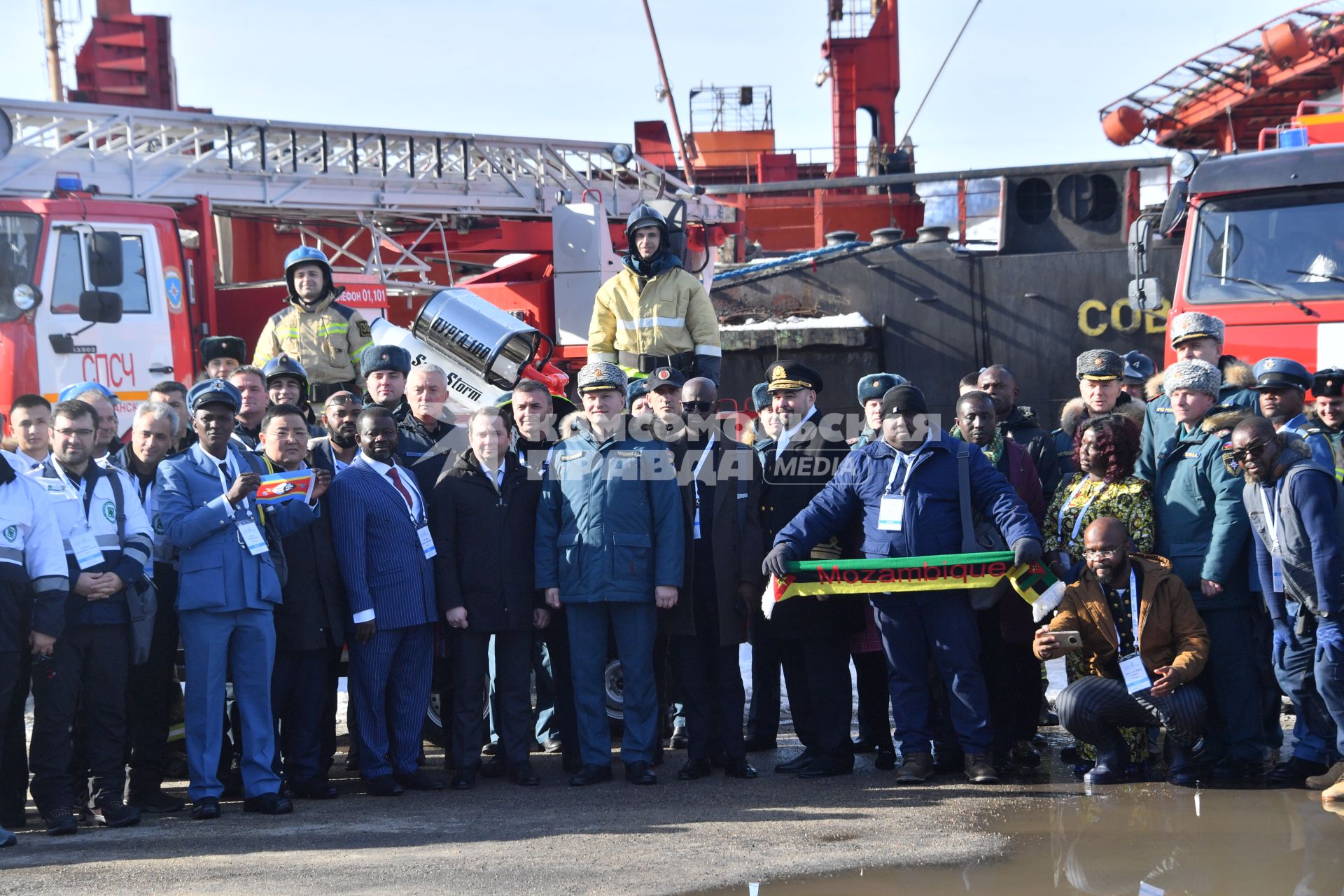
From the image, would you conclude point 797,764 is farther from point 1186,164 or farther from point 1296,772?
point 1186,164

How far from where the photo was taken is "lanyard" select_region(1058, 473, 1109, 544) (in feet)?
22.4

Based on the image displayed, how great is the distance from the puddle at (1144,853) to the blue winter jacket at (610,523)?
Answer: 2.01m

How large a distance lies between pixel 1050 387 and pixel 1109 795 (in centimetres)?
945

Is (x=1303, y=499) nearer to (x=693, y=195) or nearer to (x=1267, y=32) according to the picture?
(x=693, y=195)

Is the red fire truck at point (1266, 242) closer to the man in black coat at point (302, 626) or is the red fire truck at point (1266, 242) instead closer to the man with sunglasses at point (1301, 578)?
the man with sunglasses at point (1301, 578)

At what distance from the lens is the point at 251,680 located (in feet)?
21.8

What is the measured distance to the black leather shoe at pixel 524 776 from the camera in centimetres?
714

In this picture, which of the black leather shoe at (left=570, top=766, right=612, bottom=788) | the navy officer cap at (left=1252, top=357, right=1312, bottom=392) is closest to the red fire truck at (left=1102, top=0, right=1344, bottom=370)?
the navy officer cap at (left=1252, top=357, right=1312, bottom=392)

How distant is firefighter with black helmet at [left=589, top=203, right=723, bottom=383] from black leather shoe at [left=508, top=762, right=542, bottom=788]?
3.06 m

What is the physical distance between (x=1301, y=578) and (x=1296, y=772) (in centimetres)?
93

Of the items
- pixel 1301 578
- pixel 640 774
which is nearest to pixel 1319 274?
pixel 1301 578

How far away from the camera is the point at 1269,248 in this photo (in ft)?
32.5

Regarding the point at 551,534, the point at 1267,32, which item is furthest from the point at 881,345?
the point at 551,534

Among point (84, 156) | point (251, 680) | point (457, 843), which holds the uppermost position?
point (84, 156)
